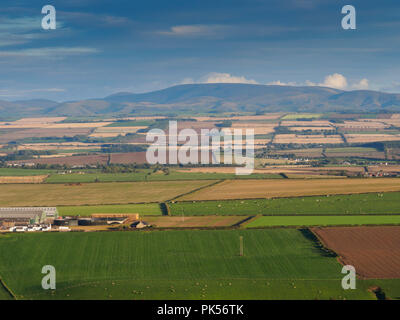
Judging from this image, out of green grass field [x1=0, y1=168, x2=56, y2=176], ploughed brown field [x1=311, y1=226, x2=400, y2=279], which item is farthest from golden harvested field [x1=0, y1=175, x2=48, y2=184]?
ploughed brown field [x1=311, y1=226, x2=400, y2=279]

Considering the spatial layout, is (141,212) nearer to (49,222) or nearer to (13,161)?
(49,222)

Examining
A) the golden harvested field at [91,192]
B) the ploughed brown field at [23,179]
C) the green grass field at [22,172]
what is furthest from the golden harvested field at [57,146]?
the golden harvested field at [91,192]

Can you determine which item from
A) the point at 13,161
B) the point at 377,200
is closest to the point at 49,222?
the point at 377,200

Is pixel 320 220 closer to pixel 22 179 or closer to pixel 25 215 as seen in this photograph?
pixel 25 215

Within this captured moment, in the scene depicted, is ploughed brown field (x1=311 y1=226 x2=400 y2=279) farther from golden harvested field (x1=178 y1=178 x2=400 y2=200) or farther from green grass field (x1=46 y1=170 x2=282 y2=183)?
green grass field (x1=46 y1=170 x2=282 y2=183)

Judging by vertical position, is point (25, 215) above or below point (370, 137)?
below

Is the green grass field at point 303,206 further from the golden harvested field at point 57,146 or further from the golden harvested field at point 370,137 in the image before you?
the golden harvested field at point 57,146

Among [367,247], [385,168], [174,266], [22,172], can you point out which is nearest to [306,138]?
[385,168]
